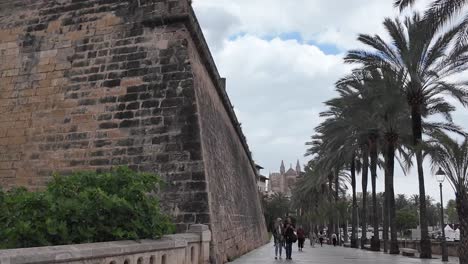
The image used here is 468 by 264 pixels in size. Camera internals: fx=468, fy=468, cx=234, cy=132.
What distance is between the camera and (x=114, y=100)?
11742mm

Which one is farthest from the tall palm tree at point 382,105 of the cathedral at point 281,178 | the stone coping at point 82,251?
the cathedral at point 281,178

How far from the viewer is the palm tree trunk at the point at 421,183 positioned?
16.8 m

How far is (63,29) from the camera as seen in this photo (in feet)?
42.7

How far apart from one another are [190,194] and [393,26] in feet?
37.8

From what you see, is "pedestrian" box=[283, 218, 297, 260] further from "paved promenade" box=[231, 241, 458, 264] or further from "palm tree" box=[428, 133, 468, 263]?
Answer: "palm tree" box=[428, 133, 468, 263]

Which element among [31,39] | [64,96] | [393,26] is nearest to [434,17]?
[393,26]

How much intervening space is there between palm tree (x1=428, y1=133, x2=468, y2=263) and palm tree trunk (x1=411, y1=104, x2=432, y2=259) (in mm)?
919

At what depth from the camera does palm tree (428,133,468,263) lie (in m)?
12.2

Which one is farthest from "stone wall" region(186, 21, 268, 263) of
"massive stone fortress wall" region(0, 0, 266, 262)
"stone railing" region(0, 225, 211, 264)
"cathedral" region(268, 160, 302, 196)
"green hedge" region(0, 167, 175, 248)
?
"cathedral" region(268, 160, 302, 196)

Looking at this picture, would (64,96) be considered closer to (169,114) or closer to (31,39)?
(31,39)

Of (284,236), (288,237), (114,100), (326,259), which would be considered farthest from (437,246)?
(114,100)

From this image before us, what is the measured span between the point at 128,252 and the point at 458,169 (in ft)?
35.0

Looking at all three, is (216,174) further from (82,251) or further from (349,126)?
Result: (349,126)

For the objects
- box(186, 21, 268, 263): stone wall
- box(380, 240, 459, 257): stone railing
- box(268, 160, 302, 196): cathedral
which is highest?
box(268, 160, 302, 196): cathedral
